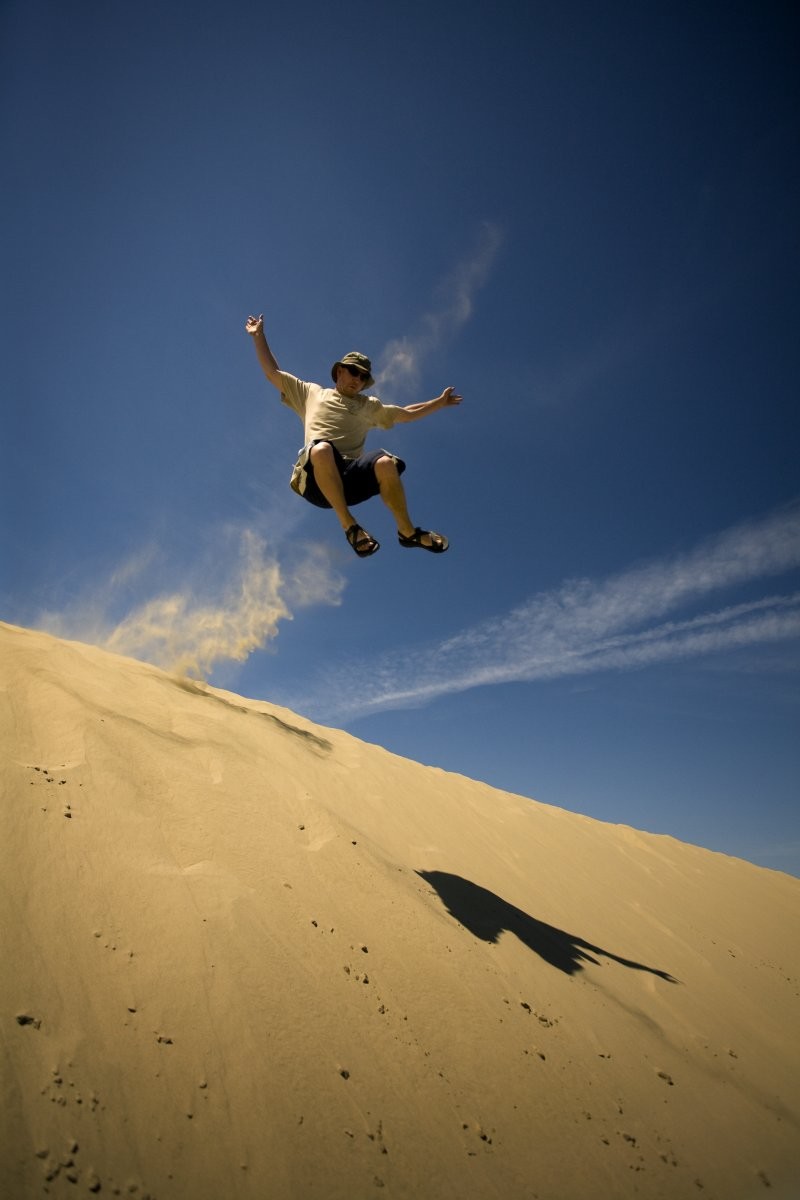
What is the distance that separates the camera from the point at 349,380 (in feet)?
13.4

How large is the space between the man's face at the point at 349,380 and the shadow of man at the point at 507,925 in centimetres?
352

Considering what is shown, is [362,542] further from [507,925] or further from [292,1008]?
[507,925]

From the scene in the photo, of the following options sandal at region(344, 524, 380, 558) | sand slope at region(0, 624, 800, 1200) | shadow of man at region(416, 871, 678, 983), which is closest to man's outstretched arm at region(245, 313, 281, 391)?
sandal at region(344, 524, 380, 558)

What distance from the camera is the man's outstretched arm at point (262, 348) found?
4.18m

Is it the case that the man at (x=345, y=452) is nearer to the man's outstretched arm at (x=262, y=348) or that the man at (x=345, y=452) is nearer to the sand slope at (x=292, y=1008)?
the man's outstretched arm at (x=262, y=348)

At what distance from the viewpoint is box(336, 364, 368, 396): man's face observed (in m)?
4.08

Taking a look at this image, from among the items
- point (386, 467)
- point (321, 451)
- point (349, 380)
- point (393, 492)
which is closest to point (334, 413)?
point (349, 380)

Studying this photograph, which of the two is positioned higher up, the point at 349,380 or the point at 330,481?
the point at 349,380

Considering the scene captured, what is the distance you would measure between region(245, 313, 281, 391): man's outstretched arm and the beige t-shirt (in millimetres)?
73

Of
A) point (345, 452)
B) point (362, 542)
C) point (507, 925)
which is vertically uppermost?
point (345, 452)

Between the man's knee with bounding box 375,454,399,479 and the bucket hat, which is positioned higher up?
the bucket hat

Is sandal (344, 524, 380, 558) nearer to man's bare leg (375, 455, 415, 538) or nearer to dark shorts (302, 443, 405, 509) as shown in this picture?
dark shorts (302, 443, 405, 509)

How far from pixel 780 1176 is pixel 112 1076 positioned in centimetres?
311

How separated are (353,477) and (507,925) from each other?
3.28 metres
